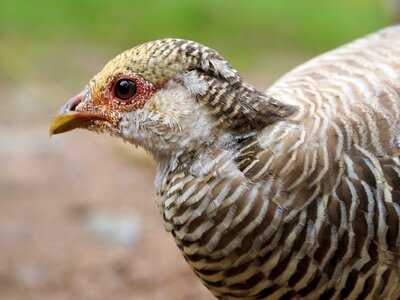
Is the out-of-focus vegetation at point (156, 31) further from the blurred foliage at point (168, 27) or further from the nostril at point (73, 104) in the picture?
the nostril at point (73, 104)

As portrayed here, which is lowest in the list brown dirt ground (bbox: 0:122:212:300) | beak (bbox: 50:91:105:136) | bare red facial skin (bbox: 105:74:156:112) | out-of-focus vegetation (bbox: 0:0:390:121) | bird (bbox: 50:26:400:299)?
bird (bbox: 50:26:400:299)

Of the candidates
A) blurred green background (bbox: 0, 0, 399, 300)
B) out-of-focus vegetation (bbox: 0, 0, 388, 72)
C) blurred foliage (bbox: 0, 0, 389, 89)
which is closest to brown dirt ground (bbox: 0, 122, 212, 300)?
blurred green background (bbox: 0, 0, 399, 300)

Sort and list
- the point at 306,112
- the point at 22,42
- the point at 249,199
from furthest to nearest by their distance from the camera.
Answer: the point at 22,42
the point at 306,112
the point at 249,199

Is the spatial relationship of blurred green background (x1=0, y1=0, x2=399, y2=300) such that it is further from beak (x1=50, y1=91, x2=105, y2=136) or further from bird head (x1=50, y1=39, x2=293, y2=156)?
bird head (x1=50, y1=39, x2=293, y2=156)

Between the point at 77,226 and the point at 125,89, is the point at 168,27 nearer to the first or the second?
the point at 77,226

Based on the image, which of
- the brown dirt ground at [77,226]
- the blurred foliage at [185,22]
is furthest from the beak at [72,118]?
the blurred foliage at [185,22]

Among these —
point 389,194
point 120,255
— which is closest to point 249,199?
point 389,194

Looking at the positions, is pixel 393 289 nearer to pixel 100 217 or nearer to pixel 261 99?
pixel 261 99
